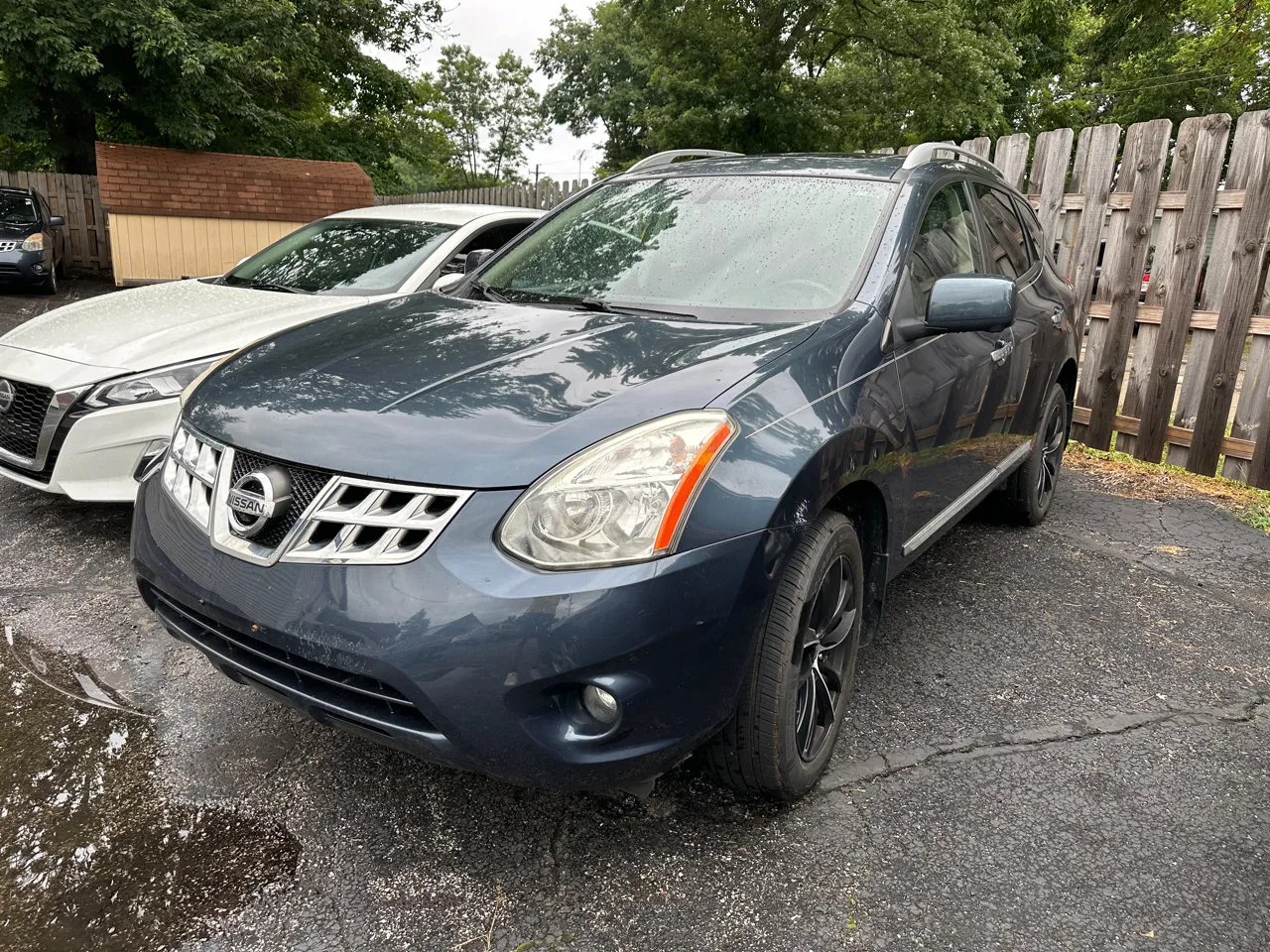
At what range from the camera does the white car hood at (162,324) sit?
3920 mm

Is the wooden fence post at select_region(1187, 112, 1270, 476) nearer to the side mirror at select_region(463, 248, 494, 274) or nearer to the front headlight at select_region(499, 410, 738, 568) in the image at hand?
the side mirror at select_region(463, 248, 494, 274)

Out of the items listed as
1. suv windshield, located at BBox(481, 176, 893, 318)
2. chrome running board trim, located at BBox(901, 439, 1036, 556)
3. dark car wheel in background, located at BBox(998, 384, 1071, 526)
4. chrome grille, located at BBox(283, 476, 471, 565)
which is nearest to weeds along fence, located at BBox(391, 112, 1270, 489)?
dark car wheel in background, located at BBox(998, 384, 1071, 526)

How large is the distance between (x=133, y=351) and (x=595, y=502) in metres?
2.96

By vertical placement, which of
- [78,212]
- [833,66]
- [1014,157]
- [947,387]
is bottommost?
[78,212]

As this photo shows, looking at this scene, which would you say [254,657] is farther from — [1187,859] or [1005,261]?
[1005,261]

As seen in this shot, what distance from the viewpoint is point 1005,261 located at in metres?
3.87

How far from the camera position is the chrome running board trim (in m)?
2.92

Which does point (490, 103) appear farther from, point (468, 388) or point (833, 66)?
point (468, 388)

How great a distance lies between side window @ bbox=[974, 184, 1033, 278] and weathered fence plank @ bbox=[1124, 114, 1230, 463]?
196 centimetres

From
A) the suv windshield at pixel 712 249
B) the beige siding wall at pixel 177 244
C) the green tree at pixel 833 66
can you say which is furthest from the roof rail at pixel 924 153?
the green tree at pixel 833 66

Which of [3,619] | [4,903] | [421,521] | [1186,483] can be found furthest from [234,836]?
[1186,483]

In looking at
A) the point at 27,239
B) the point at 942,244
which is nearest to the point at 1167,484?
the point at 942,244

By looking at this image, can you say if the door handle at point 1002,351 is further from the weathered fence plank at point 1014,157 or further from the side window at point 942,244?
the weathered fence plank at point 1014,157

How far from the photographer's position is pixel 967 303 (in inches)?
104
